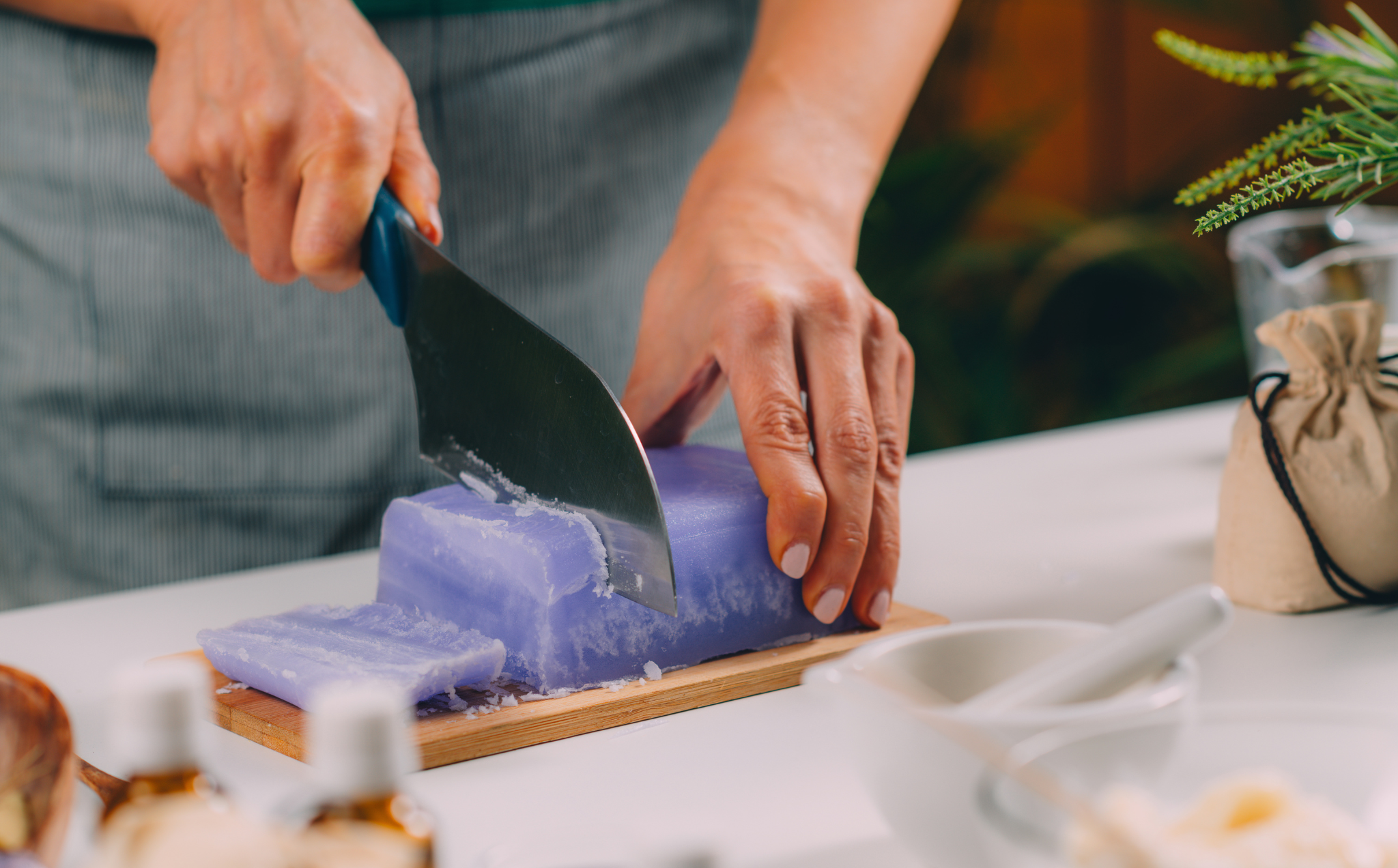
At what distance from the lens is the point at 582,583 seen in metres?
0.83

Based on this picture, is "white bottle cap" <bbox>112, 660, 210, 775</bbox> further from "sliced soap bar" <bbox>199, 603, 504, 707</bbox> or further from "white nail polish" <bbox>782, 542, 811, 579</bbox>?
"white nail polish" <bbox>782, 542, 811, 579</bbox>

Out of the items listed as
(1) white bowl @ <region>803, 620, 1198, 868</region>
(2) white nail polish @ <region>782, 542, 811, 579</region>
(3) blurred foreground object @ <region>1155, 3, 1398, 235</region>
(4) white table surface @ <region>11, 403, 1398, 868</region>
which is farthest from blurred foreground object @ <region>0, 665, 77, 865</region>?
(3) blurred foreground object @ <region>1155, 3, 1398, 235</region>

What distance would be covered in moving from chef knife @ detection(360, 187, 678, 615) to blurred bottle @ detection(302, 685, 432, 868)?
1.31ft

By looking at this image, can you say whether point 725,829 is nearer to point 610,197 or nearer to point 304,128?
point 304,128

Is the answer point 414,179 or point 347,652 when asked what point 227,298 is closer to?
point 414,179

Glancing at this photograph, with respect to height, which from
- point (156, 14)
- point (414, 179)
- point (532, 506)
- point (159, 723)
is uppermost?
point (156, 14)

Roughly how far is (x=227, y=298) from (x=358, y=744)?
117 centimetres

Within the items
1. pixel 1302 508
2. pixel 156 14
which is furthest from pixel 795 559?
pixel 156 14

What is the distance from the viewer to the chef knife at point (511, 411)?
0.82 meters

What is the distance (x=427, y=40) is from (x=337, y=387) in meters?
0.42

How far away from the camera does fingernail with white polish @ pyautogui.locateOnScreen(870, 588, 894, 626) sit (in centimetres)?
93

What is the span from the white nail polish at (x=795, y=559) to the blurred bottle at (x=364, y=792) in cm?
50

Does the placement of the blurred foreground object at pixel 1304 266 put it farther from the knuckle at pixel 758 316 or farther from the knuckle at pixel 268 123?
the knuckle at pixel 268 123

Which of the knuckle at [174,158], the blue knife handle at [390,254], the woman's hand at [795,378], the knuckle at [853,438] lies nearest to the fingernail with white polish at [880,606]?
the woman's hand at [795,378]
